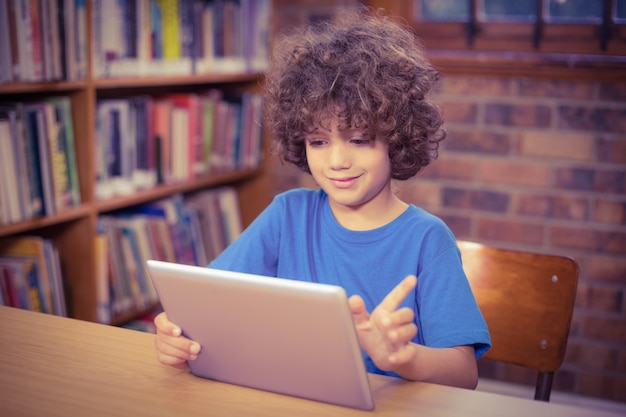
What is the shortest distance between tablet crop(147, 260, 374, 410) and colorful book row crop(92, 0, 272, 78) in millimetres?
1518

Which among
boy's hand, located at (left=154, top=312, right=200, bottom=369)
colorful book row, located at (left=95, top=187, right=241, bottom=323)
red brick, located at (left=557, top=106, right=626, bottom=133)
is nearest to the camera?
boy's hand, located at (left=154, top=312, right=200, bottom=369)

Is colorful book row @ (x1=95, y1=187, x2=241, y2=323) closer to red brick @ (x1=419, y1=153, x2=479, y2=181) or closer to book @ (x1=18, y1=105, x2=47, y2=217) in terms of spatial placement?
book @ (x1=18, y1=105, x2=47, y2=217)

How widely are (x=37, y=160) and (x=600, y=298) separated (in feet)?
6.26

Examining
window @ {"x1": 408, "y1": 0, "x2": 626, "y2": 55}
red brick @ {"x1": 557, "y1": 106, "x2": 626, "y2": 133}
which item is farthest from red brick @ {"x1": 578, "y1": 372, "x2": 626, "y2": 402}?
window @ {"x1": 408, "y1": 0, "x2": 626, "y2": 55}

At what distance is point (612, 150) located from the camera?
8.51ft

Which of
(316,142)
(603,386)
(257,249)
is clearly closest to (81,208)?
(257,249)

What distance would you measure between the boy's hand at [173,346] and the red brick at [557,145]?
1.96 m

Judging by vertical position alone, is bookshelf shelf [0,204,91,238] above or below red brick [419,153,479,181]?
below

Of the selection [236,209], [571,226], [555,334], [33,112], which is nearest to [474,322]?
[555,334]

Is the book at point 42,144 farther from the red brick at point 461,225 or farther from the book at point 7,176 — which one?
the red brick at point 461,225

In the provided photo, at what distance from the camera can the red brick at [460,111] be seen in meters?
2.76

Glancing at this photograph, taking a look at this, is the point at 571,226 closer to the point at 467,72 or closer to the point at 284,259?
the point at 467,72

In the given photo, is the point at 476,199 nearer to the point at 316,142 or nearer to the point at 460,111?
the point at 460,111

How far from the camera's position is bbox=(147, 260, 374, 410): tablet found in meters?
0.86
